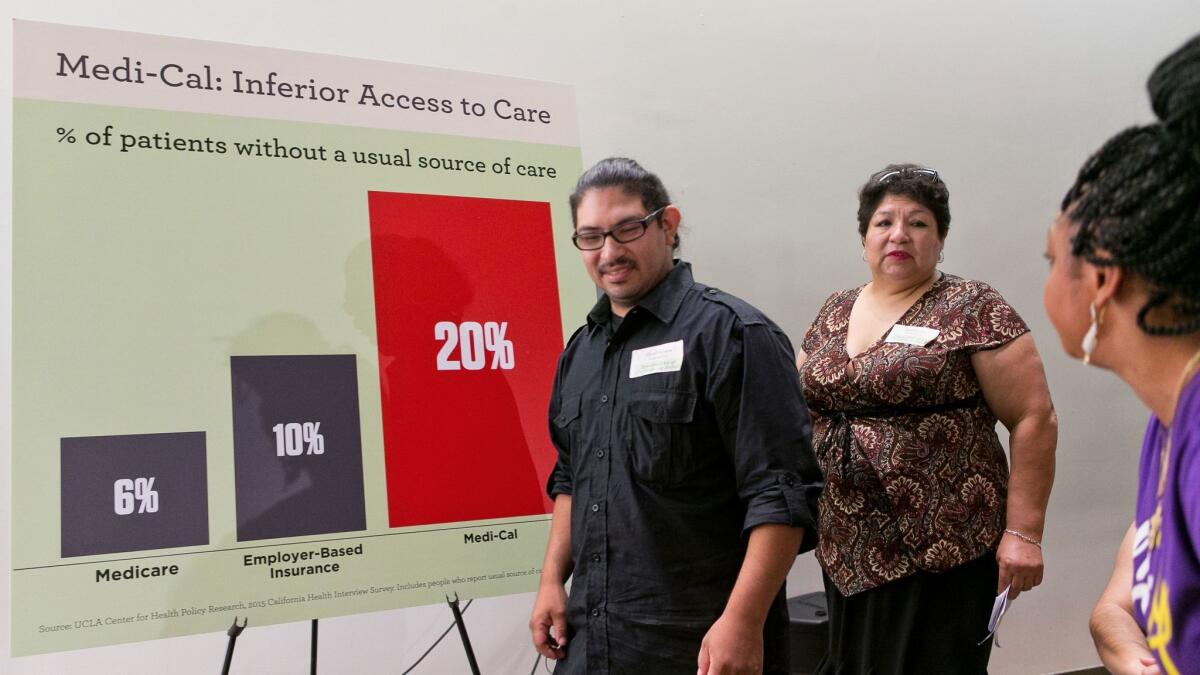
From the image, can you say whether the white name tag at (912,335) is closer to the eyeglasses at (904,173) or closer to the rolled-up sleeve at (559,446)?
the eyeglasses at (904,173)

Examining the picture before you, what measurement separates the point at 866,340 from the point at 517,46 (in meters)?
1.41

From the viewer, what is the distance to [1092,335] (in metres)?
0.87

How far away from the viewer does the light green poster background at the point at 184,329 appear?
1.82 meters

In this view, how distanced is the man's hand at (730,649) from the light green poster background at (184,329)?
83 centimetres

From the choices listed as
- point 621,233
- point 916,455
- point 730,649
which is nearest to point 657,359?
point 621,233

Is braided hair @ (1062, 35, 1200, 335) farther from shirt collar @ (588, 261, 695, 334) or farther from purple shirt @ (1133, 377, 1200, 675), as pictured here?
shirt collar @ (588, 261, 695, 334)

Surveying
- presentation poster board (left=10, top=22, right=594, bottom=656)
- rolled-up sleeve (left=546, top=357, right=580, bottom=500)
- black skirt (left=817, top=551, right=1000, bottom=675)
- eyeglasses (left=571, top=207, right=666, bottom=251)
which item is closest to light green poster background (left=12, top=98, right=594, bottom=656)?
presentation poster board (left=10, top=22, right=594, bottom=656)

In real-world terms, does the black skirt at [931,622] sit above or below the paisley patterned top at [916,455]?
below

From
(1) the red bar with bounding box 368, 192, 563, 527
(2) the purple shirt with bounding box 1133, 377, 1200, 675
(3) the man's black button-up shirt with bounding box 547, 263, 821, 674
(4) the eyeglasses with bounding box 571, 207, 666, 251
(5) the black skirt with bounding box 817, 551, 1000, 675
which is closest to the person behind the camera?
(2) the purple shirt with bounding box 1133, 377, 1200, 675

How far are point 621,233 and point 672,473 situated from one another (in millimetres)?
434

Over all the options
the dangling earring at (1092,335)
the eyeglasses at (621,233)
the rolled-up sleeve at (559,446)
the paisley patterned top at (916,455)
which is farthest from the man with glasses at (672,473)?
the dangling earring at (1092,335)

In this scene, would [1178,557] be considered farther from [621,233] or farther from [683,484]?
[621,233]

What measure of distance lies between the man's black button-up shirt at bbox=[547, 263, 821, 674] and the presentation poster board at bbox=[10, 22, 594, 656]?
0.57m

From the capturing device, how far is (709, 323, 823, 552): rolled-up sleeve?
1485 mm
